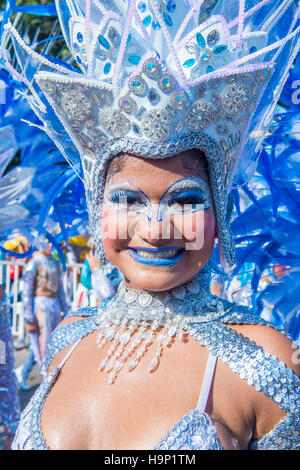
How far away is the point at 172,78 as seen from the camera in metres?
1.49

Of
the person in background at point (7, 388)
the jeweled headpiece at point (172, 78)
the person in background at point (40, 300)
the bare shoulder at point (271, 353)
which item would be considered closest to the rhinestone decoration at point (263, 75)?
the jeweled headpiece at point (172, 78)

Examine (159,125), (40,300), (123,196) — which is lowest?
(40,300)

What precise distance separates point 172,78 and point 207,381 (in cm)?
90

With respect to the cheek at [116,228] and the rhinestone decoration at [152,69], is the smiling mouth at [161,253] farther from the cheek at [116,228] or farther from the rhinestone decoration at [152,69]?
the rhinestone decoration at [152,69]

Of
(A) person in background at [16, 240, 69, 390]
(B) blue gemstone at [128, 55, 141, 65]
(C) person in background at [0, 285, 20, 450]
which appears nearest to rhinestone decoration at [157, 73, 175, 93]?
(B) blue gemstone at [128, 55, 141, 65]

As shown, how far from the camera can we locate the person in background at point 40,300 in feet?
19.5

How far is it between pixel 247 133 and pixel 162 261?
55cm

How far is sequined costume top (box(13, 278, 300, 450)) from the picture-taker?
1.39 m

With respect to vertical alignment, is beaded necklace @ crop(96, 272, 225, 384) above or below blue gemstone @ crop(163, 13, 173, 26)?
below

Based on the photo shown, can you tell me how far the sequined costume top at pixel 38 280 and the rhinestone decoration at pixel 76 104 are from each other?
180 inches

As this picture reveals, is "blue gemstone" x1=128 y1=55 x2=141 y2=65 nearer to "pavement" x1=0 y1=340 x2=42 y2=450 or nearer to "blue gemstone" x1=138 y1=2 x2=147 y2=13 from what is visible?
"blue gemstone" x1=138 y1=2 x2=147 y2=13

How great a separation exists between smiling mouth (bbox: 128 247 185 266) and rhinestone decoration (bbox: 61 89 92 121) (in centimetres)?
46

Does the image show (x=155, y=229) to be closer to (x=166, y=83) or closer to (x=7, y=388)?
(x=166, y=83)

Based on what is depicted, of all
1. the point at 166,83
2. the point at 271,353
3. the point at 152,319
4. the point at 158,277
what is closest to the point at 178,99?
the point at 166,83
